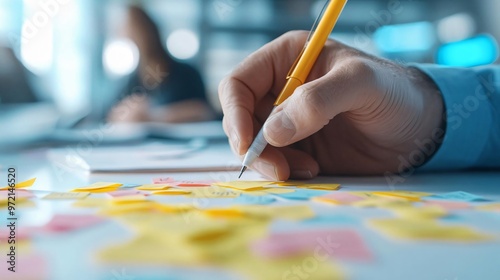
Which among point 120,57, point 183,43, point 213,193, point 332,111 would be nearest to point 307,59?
point 332,111

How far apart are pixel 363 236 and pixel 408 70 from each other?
0.38 metres

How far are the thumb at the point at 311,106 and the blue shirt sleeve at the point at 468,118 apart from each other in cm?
17

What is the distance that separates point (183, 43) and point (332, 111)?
100 centimetres

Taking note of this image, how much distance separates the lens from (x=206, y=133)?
1180mm

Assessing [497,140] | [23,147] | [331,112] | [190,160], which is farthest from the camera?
[23,147]

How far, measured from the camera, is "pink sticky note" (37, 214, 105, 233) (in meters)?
0.31

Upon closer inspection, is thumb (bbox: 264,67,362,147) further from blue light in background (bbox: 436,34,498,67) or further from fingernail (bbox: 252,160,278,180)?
blue light in background (bbox: 436,34,498,67)

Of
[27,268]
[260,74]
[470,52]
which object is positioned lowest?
[27,268]

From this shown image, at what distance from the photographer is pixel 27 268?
231 mm

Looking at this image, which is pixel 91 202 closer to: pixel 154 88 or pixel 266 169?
pixel 266 169

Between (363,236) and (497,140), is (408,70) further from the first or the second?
(363,236)

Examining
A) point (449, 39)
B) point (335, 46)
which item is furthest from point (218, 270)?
point (449, 39)

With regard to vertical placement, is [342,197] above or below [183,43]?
below

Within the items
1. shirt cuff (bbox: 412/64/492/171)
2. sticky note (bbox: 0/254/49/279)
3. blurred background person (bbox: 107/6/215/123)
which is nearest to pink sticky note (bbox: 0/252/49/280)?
sticky note (bbox: 0/254/49/279)
